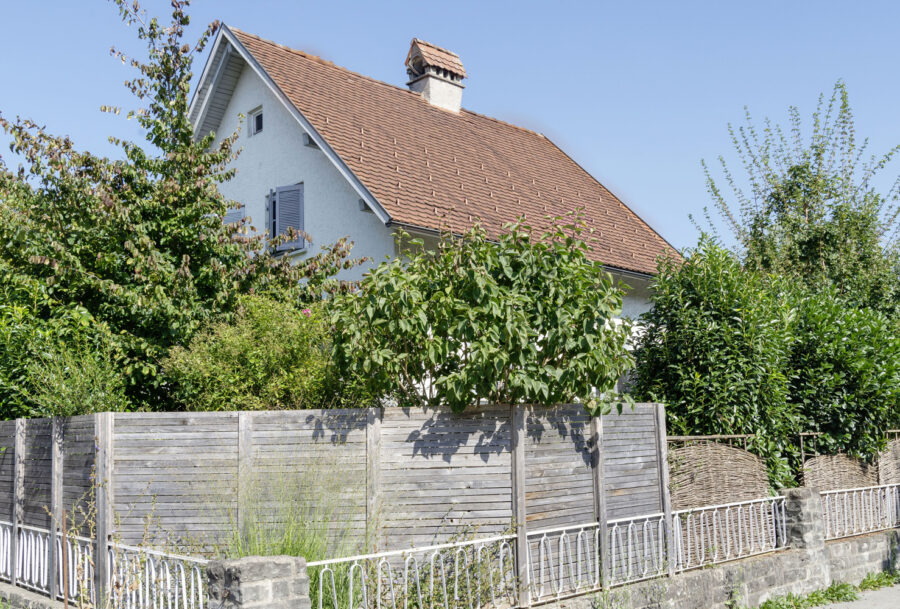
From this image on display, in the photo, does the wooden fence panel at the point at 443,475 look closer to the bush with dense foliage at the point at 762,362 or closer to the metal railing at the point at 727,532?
the metal railing at the point at 727,532

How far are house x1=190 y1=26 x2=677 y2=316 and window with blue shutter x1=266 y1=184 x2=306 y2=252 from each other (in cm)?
3

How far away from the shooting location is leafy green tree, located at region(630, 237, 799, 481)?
34.6 ft

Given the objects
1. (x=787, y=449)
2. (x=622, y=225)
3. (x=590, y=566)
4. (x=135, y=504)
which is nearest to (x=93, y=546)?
(x=135, y=504)

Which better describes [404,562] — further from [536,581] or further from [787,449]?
[787,449]

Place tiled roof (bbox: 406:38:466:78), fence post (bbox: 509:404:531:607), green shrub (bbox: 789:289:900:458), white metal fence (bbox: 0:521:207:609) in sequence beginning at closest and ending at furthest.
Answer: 1. white metal fence (bbox: 0:521:207:609)
2. fence post (bbox: 509:404:531:607)
3. green shrub (bbox: 789:289:900:458)
4. tiled roof (bbox: 406:38:466:78)

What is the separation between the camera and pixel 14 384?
9508mm

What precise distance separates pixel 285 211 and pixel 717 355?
785cm

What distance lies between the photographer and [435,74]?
63.5 feet

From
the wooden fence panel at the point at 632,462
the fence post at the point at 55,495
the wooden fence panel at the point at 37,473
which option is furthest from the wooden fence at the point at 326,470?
the wooden fence panel at the point at 632,462

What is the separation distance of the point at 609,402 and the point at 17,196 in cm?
925

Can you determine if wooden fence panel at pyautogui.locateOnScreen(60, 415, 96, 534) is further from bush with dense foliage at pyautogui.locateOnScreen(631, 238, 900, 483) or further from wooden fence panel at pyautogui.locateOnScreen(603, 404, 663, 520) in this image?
bush with dense foliage at pyautogui.locateOnScreen(631, 238, 900, 483)

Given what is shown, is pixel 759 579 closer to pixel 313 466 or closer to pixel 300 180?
pixel 313 466

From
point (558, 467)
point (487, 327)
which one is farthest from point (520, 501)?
point (487, 327)

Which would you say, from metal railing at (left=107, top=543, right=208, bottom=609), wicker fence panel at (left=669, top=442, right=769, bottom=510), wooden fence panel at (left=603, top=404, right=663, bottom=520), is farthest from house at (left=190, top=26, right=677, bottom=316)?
metal railing at (left=107, top=543, right=208, bottom=609)
